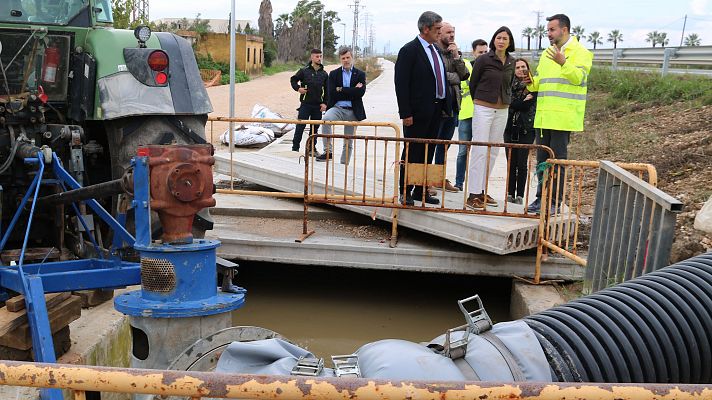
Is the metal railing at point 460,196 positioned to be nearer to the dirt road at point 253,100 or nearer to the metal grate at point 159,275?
the metal grate at point 159,275

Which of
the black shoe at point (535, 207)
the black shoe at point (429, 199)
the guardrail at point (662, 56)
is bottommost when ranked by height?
the black shoe at point (535, 207)

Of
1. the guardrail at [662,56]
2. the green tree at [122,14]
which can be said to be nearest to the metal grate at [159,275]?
the green tree at [122,14]

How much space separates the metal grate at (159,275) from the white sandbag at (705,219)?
166 inches

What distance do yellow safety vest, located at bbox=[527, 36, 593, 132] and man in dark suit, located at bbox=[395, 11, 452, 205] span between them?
896 millimetres

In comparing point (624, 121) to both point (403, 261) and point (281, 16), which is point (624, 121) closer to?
point (403, 261)

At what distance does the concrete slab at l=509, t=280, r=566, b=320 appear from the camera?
5402 mm

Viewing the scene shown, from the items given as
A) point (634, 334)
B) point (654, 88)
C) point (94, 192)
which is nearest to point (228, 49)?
point (654, 88)

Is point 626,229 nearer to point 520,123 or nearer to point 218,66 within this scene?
point 520,123

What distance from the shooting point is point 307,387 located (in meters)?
1.73

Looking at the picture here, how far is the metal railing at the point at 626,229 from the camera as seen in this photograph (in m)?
4.09

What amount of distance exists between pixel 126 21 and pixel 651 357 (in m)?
15.5

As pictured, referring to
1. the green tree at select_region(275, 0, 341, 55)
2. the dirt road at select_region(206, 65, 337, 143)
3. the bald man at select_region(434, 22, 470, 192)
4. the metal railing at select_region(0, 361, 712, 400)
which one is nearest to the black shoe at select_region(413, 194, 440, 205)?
the bald man at select_region(434, 22, 470, 192)

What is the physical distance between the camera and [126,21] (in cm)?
1633

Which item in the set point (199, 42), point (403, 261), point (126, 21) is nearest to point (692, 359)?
point (403, 261)
